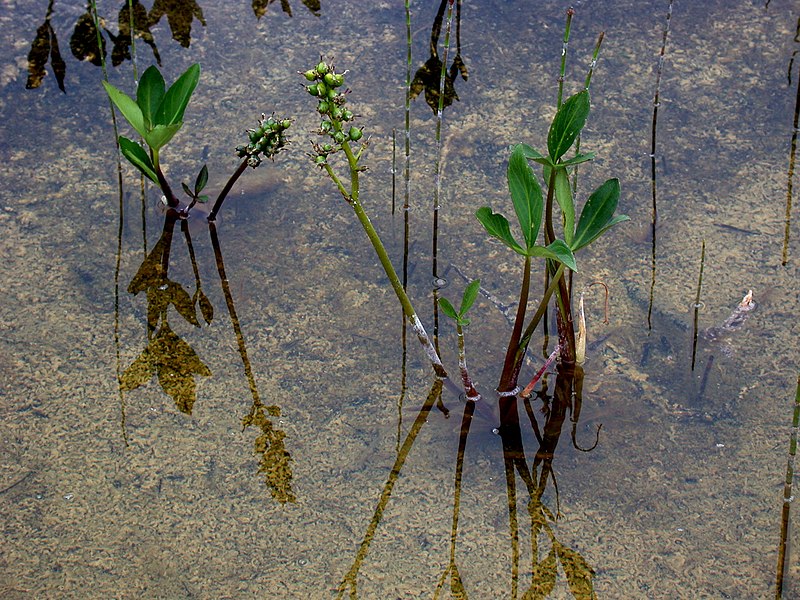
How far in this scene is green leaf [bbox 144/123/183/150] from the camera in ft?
7.75

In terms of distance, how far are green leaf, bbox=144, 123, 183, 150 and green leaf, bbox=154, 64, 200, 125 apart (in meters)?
0.04

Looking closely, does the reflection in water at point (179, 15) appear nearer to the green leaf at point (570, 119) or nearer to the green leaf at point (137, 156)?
the green leaf at point (137, 156)

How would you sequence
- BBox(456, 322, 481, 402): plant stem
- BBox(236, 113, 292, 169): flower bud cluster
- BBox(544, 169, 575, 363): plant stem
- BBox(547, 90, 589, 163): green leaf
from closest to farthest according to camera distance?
BBox(547, 90, 589, 163): green leaf → BBox(544, 169, 575, 363): plant stem → BBox(456, 322, 481, 402): plant stem → BBox(236, 113, 292, 169): flower bud cluster

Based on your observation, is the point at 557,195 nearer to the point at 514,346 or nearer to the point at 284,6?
the point at 514,346

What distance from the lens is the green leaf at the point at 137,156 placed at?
241 centimetres

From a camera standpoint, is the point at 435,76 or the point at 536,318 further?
the point at 435,76

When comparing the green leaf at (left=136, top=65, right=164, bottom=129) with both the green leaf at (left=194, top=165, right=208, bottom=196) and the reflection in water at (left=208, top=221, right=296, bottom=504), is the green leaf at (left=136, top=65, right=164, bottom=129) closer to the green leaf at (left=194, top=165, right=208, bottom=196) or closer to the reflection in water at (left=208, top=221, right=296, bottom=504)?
the green leaf at (left=194, top=165, right=208, bottom=196)

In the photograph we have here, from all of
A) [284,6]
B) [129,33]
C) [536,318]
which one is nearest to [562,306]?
[536,318]

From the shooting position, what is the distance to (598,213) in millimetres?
1936

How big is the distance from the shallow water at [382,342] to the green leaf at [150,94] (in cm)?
31

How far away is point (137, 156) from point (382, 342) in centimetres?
84

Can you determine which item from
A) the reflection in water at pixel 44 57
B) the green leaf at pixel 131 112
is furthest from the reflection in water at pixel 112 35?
the green leaf at pixel 131 112

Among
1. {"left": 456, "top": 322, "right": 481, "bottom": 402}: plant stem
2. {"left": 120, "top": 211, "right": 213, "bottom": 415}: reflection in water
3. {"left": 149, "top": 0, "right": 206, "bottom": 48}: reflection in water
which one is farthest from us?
{"left": 149, "top": 0, "right": 206, "bottom": 48}: reflection in water

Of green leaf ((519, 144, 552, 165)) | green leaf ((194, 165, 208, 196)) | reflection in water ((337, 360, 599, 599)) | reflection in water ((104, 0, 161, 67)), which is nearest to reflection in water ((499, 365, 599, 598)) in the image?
reflection in water ((337, 360, 599, 599))
